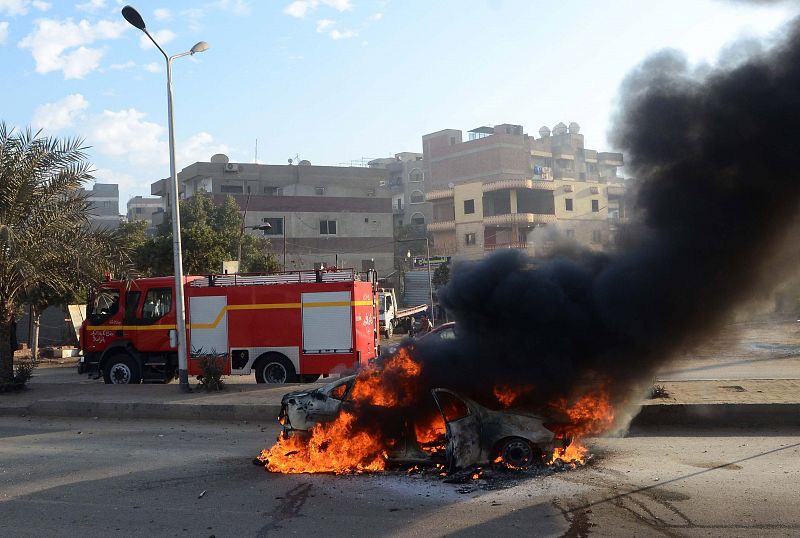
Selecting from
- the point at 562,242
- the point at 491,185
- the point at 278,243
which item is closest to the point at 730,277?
the point at 562,242

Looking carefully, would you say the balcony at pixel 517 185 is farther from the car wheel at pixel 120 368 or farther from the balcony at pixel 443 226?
the car wheel at pixel 120 368

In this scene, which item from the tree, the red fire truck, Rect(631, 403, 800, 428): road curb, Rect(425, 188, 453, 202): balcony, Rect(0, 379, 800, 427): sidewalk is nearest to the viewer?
Rect(631, 403, 800, 428): road curb

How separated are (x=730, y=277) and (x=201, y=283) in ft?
38.4

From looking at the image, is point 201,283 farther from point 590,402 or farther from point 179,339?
point 590,402

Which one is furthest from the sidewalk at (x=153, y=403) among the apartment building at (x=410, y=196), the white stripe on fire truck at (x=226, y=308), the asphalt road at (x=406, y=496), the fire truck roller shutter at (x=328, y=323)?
the apartment building at (x=410, y=196)

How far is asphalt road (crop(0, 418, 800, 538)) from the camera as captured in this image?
6.39m

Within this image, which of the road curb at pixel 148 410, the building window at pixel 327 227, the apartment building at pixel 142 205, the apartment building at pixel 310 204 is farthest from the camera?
A: the apartment building at pixel 142 205

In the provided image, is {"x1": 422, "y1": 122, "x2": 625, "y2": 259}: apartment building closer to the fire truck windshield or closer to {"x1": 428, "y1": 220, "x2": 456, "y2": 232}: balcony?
{"x1": 428, "y1": 220, "x2": 456, "y2": 232}: balcony

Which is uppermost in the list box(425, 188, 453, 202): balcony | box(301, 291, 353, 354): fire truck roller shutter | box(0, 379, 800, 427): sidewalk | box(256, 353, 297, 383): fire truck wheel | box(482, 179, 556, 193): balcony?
box(425, 188, 453, 202): balcony

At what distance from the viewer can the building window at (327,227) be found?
4862 centimetres

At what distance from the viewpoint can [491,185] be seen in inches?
1775

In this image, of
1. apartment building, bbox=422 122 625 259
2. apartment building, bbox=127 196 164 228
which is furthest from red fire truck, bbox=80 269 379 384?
apartment building, bbox=127 196 164 228

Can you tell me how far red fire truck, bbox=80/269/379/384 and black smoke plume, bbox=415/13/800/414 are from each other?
7086mm

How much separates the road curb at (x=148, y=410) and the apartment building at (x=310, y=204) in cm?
3029
